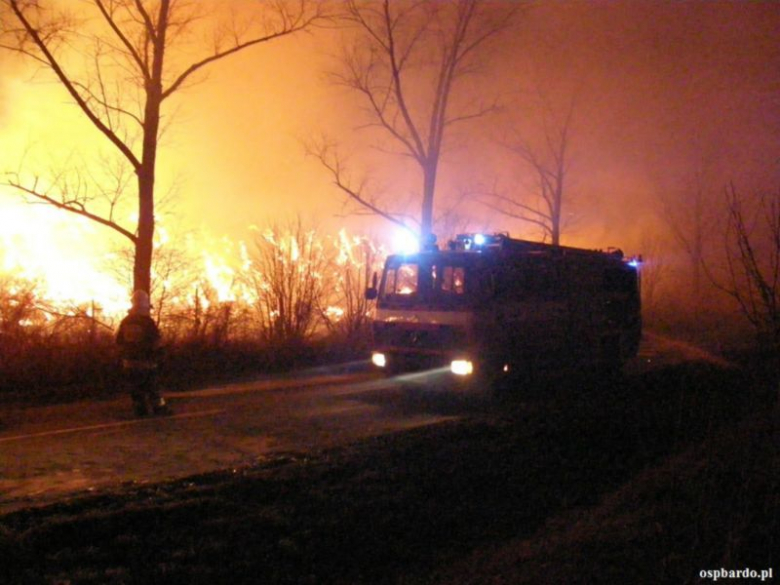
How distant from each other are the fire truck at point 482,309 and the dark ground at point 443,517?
359 centimetres

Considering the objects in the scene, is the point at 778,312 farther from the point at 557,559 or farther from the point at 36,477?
the point at 36,477

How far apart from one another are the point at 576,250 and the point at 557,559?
1162cm

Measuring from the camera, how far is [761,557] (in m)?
4.79

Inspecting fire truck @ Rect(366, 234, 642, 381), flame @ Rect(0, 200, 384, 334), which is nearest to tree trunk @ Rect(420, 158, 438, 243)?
flame @ Rect(0, 200, 384, 334)

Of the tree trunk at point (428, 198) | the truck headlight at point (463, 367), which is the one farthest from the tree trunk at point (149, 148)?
the tree trunk at point (428, 198)

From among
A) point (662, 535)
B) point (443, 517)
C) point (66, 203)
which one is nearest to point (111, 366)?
point (66, 203)

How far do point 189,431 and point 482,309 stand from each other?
546 centimetres

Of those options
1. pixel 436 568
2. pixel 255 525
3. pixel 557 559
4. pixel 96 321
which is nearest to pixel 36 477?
pixel 255 525

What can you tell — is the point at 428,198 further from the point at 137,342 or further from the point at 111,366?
the point at 137,342

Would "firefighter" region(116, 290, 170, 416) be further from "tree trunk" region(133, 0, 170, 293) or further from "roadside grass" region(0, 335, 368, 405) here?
"tree trunk" region(133, 0, 170, 293)

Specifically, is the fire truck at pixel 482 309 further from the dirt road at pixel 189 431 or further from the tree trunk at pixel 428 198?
the tree trunk at pixel 428 198

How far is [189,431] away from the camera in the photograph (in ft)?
30.7

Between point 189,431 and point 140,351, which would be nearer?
point 189,431

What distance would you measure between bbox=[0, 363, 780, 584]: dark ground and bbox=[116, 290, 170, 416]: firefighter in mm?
3350
